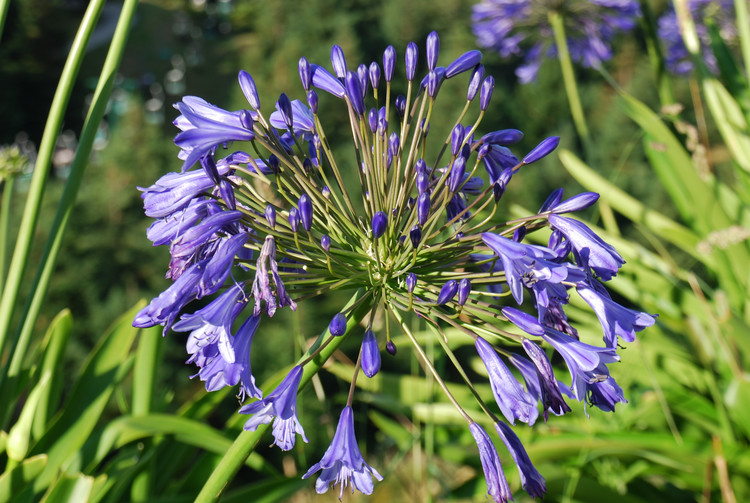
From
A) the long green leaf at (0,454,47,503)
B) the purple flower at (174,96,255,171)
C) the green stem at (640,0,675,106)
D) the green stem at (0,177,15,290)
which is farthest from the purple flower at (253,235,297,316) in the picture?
the green stem at (640,0,675,106)

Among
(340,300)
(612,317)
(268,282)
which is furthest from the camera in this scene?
(340,300)

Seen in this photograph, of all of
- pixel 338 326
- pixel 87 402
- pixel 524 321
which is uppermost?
pixel 338 326

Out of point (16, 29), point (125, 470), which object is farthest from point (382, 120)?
point (16, 29)

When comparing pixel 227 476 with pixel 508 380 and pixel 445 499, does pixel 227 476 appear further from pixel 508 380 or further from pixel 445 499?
pixel 445 499

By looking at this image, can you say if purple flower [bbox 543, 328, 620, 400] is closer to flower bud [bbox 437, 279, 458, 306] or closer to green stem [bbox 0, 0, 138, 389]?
flower bud [bbox 437, 279, 458, 306]

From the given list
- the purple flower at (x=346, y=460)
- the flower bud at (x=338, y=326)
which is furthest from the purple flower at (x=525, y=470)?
the flower bud at (x=338, y=326)

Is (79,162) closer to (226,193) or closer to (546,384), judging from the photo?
(226,193)

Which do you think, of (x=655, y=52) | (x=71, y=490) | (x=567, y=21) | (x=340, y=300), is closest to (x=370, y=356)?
(x=71, y=490)
